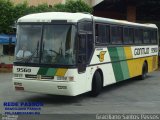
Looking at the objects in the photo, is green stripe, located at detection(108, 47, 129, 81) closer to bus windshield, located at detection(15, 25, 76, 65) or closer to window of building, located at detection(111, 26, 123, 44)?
window of building, located at detection(111, 26, 123, 44)

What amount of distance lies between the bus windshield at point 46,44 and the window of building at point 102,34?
2.10 meters

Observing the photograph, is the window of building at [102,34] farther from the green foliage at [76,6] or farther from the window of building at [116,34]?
the green foliage at [76,6]

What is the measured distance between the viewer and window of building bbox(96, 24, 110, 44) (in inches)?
599

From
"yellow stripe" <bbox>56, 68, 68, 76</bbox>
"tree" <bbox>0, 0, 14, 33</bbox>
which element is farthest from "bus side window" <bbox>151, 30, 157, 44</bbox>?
"tree" <bbox>0, 0, 14, 33</bbox>

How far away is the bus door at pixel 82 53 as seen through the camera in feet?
44.1

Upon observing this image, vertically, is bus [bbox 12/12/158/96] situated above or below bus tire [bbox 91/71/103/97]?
above

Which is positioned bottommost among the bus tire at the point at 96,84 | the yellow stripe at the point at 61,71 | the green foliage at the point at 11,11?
the bus tire at the point at 96,84

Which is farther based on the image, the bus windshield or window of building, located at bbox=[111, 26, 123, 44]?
window of building, located at bbox=[111, 26, 123, 44]

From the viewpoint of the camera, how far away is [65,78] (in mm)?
12961

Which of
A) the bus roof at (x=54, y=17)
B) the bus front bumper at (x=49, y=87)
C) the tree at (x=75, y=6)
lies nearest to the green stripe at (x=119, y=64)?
the bus roof at (x=54, y=17)

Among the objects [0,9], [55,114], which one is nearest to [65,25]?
[55,114]

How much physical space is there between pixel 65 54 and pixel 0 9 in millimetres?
18618

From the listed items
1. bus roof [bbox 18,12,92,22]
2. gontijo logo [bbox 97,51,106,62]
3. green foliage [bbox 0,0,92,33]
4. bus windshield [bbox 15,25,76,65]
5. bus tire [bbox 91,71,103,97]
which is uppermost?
green foliage [bbox 0,0,92,33]

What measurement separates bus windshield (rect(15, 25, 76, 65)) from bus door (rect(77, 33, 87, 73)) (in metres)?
0.35
